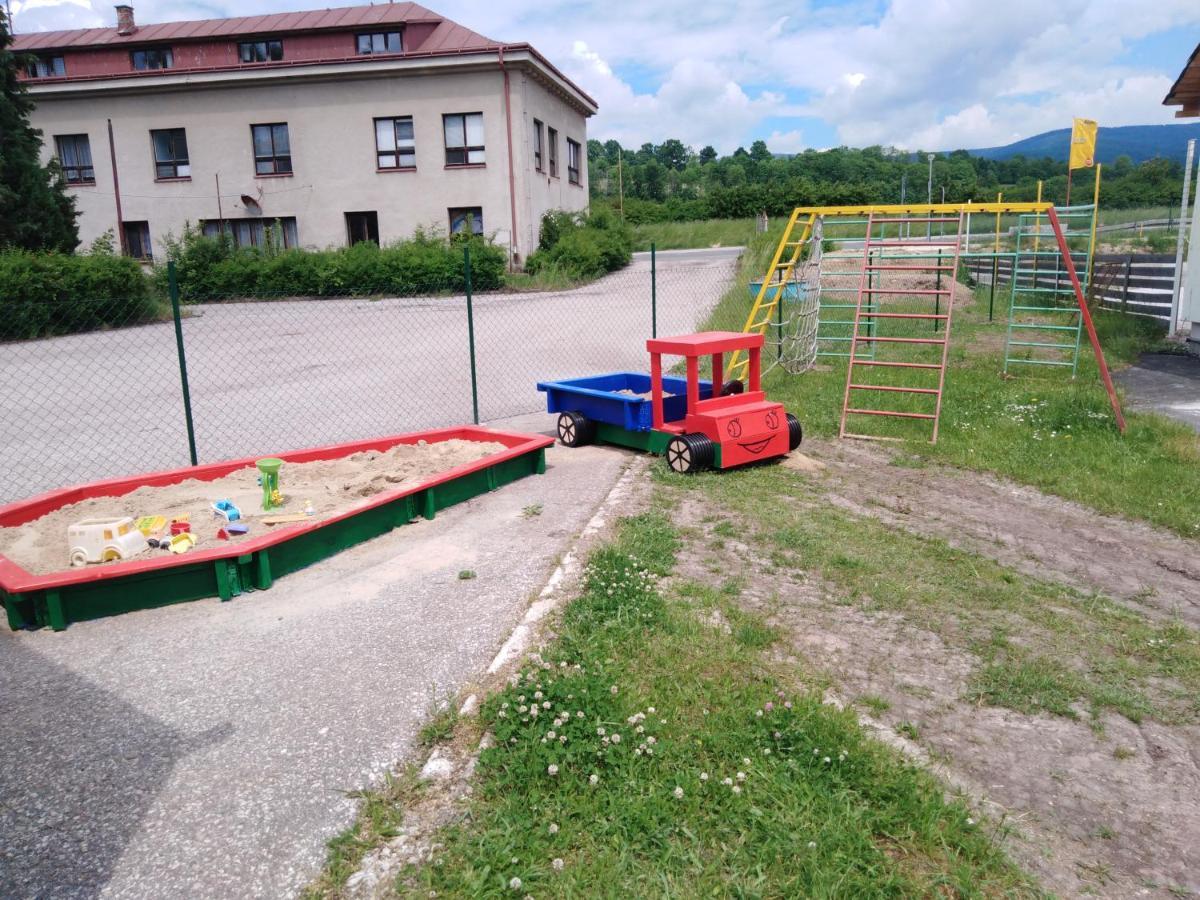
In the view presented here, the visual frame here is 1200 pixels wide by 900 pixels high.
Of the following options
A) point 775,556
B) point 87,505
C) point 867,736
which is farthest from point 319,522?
point 867,736

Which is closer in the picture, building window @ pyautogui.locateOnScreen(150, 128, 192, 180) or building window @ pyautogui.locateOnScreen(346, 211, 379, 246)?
building window @ pyautogui.locateOnScreen(346, 211, 379, 246)

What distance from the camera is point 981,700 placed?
392 cm

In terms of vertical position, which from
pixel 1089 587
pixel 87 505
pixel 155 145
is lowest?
pixel 1089 587

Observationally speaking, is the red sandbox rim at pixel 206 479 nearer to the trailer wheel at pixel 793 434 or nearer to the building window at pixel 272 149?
the trailer wheel at pixel 793 434

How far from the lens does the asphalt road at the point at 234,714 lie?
3.00 meters

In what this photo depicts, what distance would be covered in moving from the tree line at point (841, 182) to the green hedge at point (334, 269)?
24022mm

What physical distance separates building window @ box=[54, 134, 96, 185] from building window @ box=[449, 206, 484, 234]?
13253mm

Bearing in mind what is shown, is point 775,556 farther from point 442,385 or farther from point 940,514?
point 442,385

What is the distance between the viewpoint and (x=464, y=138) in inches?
1126

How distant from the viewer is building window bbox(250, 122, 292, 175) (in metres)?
29.7

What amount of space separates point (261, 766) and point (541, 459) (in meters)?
4.69

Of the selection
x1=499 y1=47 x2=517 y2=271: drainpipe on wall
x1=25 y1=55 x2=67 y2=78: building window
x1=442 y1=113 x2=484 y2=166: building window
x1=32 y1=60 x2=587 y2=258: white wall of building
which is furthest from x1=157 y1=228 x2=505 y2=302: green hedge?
x1=25 y1=55 x2=67 y2=78: building window

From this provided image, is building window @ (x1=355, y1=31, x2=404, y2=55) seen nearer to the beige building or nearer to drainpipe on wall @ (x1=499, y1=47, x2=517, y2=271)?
the beige building

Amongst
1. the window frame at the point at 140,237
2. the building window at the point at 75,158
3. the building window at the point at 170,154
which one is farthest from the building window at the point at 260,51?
the window frame at the point at 140,237
